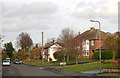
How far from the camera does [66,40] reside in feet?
145

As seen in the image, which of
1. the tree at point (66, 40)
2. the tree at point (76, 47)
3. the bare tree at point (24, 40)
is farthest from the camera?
the bare tree at point (24, 40)

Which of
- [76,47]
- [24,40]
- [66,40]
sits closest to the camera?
[76,47]

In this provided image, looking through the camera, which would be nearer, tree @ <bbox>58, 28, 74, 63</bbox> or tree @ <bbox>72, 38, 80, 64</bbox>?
tree @ <bbox>72, 38, 80, 64</bbox>

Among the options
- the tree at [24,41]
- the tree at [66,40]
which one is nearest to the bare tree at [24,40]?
the tree at [24,41]

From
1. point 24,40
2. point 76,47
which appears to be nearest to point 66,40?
point 76,47

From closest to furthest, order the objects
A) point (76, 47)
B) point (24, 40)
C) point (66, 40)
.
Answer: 1. point (76, 47)
2. point (66, 40)
3. point (24, 40)

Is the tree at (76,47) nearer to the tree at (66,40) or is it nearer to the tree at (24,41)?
the tree at (66,40)

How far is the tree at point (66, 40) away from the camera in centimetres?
4244

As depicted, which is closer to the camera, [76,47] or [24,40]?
[76,47]

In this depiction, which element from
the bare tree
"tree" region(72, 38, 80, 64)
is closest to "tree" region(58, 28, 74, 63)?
"tree" region(72, 38, 80, 64)

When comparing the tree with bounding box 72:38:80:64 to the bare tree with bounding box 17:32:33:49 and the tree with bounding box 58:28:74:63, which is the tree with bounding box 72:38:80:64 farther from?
the bare tree with bounding box 17:32:33:49

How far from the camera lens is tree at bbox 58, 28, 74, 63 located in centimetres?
4244

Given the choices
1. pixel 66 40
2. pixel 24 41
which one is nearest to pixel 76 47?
pixel 66 40

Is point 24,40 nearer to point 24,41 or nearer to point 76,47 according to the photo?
point 24,41
